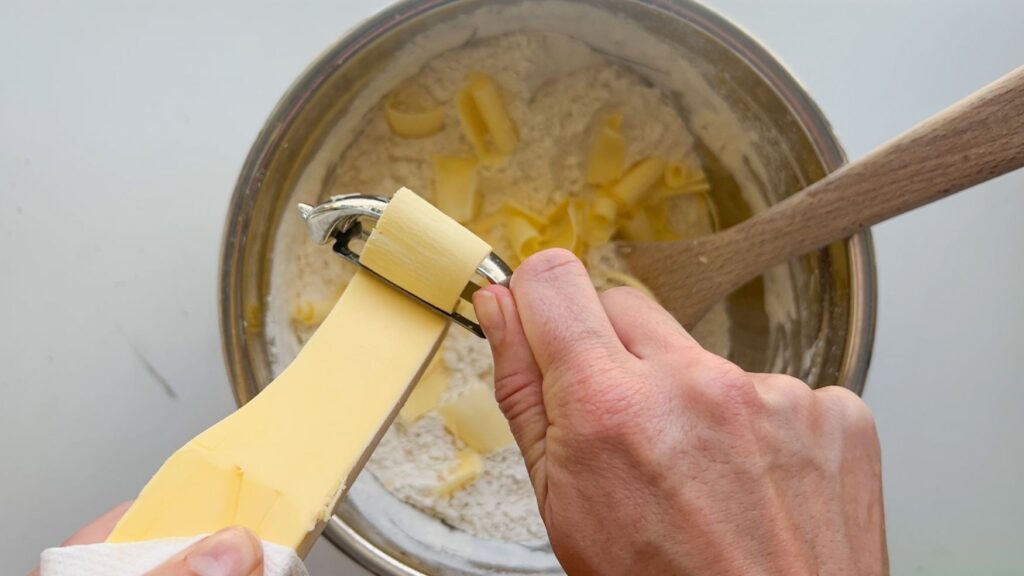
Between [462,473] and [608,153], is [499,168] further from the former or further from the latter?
[462,473]

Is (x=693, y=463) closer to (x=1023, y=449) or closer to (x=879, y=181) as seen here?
(x=879, y=181)

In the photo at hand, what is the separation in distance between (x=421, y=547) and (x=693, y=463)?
0.33 m

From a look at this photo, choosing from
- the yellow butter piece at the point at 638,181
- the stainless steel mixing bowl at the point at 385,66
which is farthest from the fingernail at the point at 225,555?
the yellow butter piece at the point at 638,181

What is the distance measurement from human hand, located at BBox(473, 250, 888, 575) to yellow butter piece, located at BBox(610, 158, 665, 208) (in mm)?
281

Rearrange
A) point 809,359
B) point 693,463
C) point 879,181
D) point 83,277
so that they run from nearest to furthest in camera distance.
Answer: point 693,463
point 879,181
point 809,359
point 83,277

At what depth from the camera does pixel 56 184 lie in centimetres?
84

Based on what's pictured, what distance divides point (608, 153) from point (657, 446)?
0.40 m

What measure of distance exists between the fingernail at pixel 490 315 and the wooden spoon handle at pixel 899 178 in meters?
0.26

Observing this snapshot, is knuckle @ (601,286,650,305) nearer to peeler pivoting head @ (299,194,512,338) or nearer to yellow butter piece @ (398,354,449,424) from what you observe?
peeler pivoting head @ (299,194,512,338)

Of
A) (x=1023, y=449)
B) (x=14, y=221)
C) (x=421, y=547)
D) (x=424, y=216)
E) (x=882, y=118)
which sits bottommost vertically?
(x=421, y=547)

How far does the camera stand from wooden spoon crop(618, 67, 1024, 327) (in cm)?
55

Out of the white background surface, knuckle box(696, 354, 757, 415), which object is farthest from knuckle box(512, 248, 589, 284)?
the white background surface

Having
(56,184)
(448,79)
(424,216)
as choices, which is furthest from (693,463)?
(56,184)

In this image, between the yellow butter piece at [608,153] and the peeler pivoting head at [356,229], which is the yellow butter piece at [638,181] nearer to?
the yellow butter piece at [608,153]
